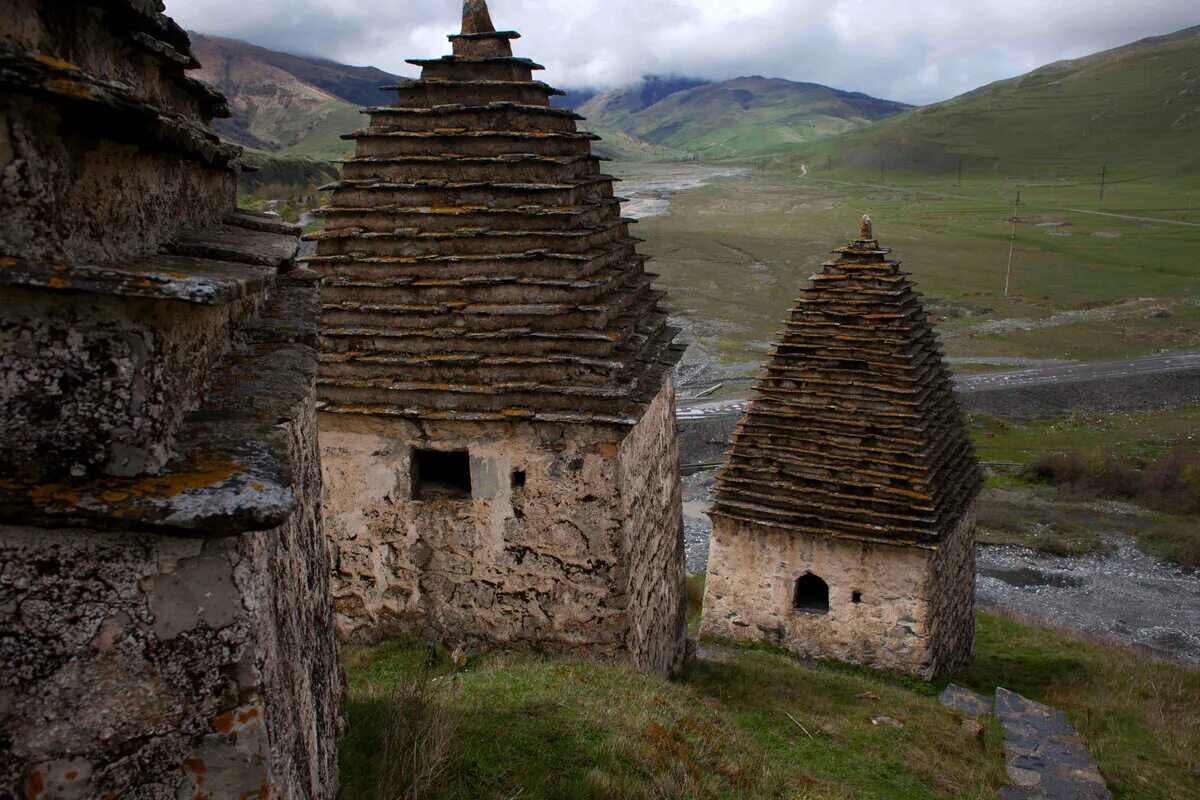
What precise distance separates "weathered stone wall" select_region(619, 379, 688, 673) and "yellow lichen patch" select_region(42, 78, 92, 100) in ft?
21.4

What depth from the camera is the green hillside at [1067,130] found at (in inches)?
4811

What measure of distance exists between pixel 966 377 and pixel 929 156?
342ft

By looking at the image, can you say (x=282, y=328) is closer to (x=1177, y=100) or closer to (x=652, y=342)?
(x=652, y=342)

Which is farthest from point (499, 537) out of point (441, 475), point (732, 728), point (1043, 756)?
point (1043, 756)

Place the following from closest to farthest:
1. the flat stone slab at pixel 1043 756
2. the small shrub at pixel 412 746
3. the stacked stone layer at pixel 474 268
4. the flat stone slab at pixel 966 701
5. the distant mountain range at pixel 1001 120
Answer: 1. the small shrub at pixel 412 746
2. the stacked stone layer at pixel 474 268
3. the flat stone slab at pixel 1043 756
4. the flat stone slab at pixel 966 701
5. the distant mountain range at pixel 1001 120

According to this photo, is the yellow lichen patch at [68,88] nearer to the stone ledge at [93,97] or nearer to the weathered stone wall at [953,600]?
the stone ledge at [93,97]

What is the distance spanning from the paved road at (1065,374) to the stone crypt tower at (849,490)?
23.7 metres

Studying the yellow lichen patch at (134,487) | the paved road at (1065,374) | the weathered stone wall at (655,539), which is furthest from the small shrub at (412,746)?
the paved road at (1065,374)

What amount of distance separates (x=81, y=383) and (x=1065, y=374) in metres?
47.4

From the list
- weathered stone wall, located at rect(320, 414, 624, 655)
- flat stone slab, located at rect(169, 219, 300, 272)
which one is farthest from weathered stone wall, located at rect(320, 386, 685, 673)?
flat stone slab, located at rect(169, 219, 300, 272)

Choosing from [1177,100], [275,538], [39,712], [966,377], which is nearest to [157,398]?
[275,538]

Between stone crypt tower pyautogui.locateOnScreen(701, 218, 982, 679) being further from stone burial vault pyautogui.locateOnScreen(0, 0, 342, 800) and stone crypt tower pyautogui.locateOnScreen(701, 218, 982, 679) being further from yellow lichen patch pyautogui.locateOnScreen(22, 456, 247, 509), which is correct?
yellow lichen patch pyautogui.locateOnScreen(22, 456, 247, 509)

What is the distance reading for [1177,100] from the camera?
5241 inches

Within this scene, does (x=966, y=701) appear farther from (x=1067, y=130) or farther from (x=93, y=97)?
(x=1067, y=130)
